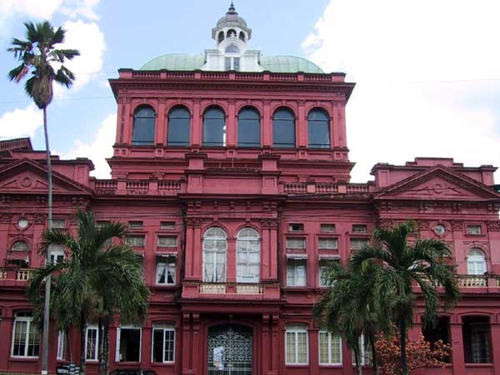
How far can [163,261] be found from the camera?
41.2 m

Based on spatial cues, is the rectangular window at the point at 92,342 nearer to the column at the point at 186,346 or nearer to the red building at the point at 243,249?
the red building at the point at 243,249

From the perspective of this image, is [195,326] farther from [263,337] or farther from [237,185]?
[237,185]

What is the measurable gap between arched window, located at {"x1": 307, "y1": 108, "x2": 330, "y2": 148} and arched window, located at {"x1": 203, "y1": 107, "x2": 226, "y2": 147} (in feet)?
19.7

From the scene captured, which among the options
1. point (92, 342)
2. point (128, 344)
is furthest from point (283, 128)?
point (92, 342)

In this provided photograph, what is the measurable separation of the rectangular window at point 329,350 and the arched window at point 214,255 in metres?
6.60

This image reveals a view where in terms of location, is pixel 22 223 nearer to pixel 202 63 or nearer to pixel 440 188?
pixel 202 63

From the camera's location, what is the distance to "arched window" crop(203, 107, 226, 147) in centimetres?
4903

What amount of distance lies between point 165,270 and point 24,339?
8631 mm

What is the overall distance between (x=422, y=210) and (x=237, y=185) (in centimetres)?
1099

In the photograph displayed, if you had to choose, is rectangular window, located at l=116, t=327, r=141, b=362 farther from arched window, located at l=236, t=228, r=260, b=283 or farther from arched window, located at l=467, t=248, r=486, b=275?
arched window, located at l=467, t=248, r=486, b=275

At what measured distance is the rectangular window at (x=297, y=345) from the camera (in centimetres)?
3997

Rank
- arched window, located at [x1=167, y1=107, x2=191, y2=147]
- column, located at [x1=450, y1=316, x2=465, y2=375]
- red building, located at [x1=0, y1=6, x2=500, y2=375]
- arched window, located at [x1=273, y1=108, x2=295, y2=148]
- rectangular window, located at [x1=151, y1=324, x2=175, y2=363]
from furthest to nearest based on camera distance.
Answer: arched window, located at [x1=273, y1=108, x2=295, y2=148], arched window, located at [x1=167, y1=107, x2=191, y2=147], rectangular window, located at [x1=151, y1=324, x2=175, y2=363], red building, located at [x1=0, y1=6, x2=500, y2=375], column, located at [x1=450, y1=316, x2=465, y2=375]

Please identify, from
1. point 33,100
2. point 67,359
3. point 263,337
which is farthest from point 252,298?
point 33,100

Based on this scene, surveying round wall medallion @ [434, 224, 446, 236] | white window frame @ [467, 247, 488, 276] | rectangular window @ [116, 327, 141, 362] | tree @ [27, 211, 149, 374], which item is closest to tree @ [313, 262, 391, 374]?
tree @ [27, 211, 149, 374]
